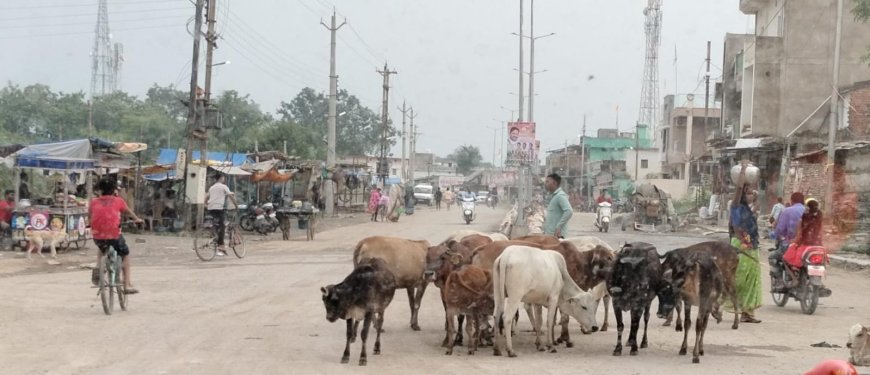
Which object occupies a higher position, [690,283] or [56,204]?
[56,204]

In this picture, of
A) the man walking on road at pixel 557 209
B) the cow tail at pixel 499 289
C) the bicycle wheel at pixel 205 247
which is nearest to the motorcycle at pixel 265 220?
the bicycle wheel at pixel 205 247

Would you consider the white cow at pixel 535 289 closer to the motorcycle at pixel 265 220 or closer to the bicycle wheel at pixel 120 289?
the bicycle wheel at pixel 120 289

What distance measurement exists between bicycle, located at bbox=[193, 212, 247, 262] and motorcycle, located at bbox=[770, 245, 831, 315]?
12.8 metres

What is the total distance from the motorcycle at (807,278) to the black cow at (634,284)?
179 inches

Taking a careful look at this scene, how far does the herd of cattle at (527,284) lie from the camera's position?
9227mm

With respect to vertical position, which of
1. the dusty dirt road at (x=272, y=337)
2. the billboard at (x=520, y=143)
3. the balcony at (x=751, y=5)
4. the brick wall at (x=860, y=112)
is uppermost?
the balcony at (x=751, y=5)

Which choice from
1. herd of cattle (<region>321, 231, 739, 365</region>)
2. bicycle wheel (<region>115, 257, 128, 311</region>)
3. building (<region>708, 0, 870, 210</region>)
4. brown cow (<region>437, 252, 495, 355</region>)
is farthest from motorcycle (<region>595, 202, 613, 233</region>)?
brown cow (<region>437, 252, 495, 355</region>)

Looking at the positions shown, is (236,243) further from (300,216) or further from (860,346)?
(860,346)

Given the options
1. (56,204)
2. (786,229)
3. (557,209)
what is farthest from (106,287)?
(56,204)

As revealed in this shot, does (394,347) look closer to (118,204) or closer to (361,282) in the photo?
(361,282)

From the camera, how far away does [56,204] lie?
74.5 feet

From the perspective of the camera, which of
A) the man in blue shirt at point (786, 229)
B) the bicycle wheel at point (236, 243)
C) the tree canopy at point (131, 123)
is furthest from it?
the tree canopy at point (131, 123)

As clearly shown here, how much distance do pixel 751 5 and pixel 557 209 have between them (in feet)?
116

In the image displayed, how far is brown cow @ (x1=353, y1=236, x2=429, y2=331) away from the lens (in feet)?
35.3
